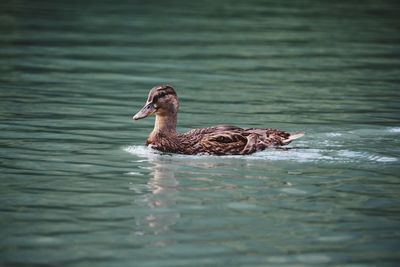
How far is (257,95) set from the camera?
19453mm

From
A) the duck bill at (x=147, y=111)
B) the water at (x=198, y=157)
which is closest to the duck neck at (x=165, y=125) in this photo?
the duck bill at (x=147, y=111)

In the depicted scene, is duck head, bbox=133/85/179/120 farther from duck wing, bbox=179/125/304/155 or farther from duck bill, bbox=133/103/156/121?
duck wing, bbox=179/125/304/155

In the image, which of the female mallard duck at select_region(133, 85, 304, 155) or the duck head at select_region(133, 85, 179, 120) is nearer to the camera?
the female mallard duck at select_region(133, 85, 304, 155)

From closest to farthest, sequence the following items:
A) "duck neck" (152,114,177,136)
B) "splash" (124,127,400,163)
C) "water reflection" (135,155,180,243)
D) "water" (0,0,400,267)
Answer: "water" (0,0,400,267)
"water reflection" (135,155,180,243)
"splash" (124,127,400,163)
"duck neck" (152,114,177,136)

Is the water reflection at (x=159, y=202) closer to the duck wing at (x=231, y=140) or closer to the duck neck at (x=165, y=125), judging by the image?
the duck wing at (x=231, y=140)

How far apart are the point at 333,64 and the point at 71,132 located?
1038cm

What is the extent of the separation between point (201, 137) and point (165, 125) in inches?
27.8

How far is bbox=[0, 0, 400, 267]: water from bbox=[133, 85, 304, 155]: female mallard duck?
0.14 meters

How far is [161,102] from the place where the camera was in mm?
13977

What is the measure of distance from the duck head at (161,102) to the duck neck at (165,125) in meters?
0.04

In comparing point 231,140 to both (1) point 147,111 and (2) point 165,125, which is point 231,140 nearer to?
(2) point 165,125

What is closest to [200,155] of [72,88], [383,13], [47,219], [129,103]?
[47,219]

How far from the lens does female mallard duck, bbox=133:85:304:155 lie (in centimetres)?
1325

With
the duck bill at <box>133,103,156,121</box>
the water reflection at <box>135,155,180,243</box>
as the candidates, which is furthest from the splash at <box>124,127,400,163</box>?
the water reflection at <box>135,155,180,243</box>
